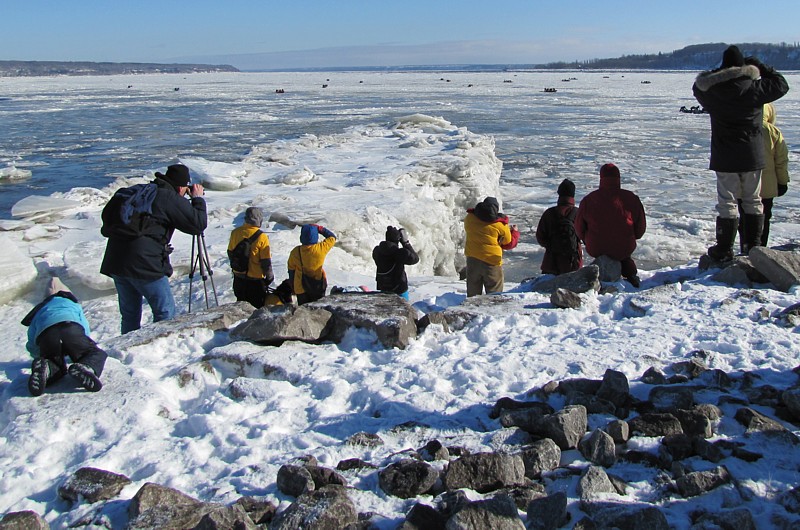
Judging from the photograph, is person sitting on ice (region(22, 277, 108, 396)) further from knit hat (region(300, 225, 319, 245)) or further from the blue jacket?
knit hat (region(300, 225, 319, 245))

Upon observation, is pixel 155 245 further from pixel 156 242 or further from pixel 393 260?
pixel 393 260

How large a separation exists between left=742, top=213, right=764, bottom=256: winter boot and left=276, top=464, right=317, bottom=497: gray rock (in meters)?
4.35

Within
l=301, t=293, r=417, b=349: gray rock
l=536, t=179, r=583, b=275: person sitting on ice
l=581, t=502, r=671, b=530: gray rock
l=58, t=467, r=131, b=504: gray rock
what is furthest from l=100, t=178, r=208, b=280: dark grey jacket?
l=581, t=502, r=671, b=530: gray rock

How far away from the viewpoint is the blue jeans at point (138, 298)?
4.57 metres

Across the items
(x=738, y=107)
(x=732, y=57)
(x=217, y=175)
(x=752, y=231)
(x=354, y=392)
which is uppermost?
(x=732, y=57)

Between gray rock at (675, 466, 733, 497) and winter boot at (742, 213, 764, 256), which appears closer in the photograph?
gray rock at (675, 466, 733, 497)

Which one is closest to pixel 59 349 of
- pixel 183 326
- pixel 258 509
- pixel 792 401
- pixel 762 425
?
pixel 183 326

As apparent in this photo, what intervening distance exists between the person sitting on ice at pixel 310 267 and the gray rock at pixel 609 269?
7.31ft

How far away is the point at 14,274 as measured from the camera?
6.88 m

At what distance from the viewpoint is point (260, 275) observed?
534 centimetres

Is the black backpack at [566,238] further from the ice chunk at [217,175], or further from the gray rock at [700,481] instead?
the ice chunk at [217,175]

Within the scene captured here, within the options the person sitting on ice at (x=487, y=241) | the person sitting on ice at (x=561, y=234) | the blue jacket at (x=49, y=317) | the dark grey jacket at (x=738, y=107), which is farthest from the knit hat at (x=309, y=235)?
the dark grey jacket at (x=738, y=107)

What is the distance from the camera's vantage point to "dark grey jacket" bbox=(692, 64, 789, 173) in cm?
449

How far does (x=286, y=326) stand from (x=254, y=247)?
4.51ft
